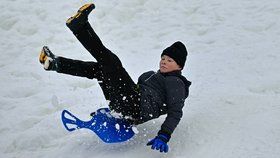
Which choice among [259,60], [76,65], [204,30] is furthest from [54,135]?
[204,30]

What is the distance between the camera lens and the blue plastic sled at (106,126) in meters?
3.35

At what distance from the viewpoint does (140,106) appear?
3.43 metres

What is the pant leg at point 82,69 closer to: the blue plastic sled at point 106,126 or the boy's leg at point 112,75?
the boy's leg at point 112,75

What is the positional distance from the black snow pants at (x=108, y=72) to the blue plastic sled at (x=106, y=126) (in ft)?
0.30

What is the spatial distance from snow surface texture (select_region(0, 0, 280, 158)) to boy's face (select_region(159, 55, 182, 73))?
0.53m

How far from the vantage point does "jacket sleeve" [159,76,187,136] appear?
3.20 m

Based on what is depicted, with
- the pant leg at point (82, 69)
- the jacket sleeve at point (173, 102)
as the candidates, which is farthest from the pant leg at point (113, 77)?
the jacket sleeve at point (173, 102)

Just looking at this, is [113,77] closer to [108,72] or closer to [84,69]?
[108,72]

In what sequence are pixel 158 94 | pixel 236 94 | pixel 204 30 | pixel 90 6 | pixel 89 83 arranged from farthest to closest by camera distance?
pixel 204 30 → pixel 89 83 → pixel 236 94 → pixel 158 94 → pixel 90 6

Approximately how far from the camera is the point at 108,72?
132 inches

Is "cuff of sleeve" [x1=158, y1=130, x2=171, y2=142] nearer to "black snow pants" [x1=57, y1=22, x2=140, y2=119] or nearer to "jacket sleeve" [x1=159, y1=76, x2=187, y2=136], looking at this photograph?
"jacket sleeve" [x1=159, y1=76, x2=187, y2=136]

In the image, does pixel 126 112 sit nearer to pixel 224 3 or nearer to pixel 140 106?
pixel 140 106

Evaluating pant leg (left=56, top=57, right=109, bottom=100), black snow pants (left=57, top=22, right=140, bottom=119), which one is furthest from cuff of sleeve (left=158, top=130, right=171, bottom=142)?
pant leg (left=56, top=57, right=109, bottom=100)

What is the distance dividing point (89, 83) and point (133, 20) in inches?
77.9
